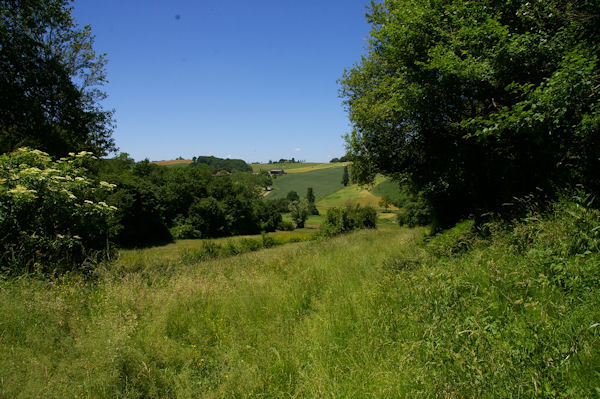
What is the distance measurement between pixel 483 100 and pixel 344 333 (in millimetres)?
8689

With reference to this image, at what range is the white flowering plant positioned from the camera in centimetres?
533

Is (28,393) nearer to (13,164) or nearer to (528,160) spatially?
(13,164)

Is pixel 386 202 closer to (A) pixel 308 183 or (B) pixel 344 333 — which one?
(A) pixel 308 183

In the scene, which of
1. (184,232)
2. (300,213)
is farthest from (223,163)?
(184,232)

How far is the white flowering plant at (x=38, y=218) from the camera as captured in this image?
533cm

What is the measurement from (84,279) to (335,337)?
16.4 ft

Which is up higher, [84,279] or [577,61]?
[577,61]

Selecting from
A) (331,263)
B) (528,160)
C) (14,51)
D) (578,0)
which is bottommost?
(331,263)

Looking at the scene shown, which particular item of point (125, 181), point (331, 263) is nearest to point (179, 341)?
point (331, 263)

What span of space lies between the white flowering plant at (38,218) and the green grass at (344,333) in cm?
115

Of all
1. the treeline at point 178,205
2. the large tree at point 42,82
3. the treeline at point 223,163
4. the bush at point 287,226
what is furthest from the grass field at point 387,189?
the treeline at point 223,163

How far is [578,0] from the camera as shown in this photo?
6117 millimetres

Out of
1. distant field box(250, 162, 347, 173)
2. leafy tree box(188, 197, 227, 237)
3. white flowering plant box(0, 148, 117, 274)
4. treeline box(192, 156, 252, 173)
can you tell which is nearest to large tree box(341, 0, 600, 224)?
white flowering plant box(0, 148, 117, 274)

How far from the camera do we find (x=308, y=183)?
110m
